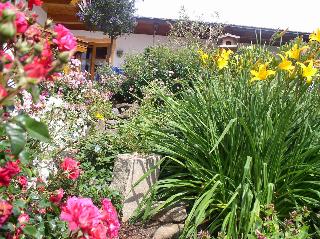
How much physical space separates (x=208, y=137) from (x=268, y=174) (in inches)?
20.4

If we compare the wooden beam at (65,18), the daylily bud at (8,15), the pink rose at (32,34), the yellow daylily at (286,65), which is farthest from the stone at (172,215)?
the wooden beam at (65,18)

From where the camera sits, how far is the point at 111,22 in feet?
45.7

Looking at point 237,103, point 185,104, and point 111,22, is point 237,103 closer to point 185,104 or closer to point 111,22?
point 185,104

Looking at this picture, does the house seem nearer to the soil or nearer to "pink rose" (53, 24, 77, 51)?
the soil

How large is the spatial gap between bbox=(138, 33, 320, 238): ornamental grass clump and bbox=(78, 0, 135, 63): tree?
1032cm

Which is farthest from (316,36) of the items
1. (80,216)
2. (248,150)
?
(80,216)

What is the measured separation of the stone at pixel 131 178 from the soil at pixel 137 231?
167 mm

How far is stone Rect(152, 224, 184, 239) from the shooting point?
3.49 m

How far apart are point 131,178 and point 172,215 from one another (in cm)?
54

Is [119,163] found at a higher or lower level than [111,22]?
lower

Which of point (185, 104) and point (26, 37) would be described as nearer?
point (26, 37)

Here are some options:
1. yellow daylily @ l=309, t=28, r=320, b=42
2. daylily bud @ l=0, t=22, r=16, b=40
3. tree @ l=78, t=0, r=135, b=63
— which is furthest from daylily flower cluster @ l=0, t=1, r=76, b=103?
tree @ l=78, t=0, r=135, b=63

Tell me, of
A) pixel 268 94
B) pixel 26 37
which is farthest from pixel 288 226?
pixel 26 37

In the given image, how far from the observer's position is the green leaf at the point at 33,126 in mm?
902
